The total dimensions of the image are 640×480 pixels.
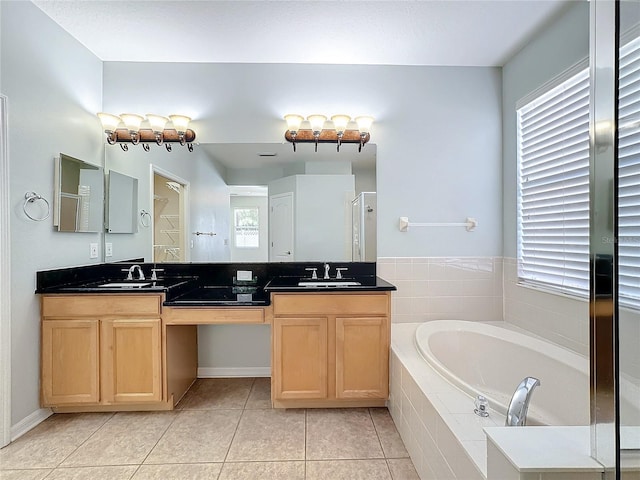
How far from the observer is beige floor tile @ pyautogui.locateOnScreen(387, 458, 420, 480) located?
1635 millimetres

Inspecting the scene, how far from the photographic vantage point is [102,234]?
272 centimetres

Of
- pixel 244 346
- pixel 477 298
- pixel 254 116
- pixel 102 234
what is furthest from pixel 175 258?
pixel 477 298

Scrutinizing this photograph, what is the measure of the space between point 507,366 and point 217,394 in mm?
2083

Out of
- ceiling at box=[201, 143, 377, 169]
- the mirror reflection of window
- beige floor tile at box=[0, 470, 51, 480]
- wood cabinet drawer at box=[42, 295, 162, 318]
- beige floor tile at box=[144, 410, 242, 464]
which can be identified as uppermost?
ceiling at box=[201, 143, 377, 169]

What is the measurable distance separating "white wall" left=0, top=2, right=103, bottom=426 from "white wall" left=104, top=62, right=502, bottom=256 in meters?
0.45

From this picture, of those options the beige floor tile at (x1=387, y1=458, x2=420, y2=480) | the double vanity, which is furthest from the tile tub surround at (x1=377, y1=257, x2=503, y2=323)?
the beige floor tile at (x1=387, y1=458, x2=420, y2=480)

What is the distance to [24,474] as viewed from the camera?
65.8 inches

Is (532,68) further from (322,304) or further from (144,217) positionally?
(144,217)

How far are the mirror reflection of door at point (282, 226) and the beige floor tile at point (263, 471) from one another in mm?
1456

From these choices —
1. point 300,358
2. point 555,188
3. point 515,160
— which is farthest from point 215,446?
point 515,160

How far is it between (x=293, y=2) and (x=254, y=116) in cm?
92

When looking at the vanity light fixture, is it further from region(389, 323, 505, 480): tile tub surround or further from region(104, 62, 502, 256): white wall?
region(389, 323, 505, 480): tile tub surround

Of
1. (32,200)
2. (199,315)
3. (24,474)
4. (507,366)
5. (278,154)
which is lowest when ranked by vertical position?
(24,474)

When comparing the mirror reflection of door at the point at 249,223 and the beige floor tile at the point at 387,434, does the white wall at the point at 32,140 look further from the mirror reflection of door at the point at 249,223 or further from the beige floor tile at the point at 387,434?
the beige floor tile at the point at 387,434
